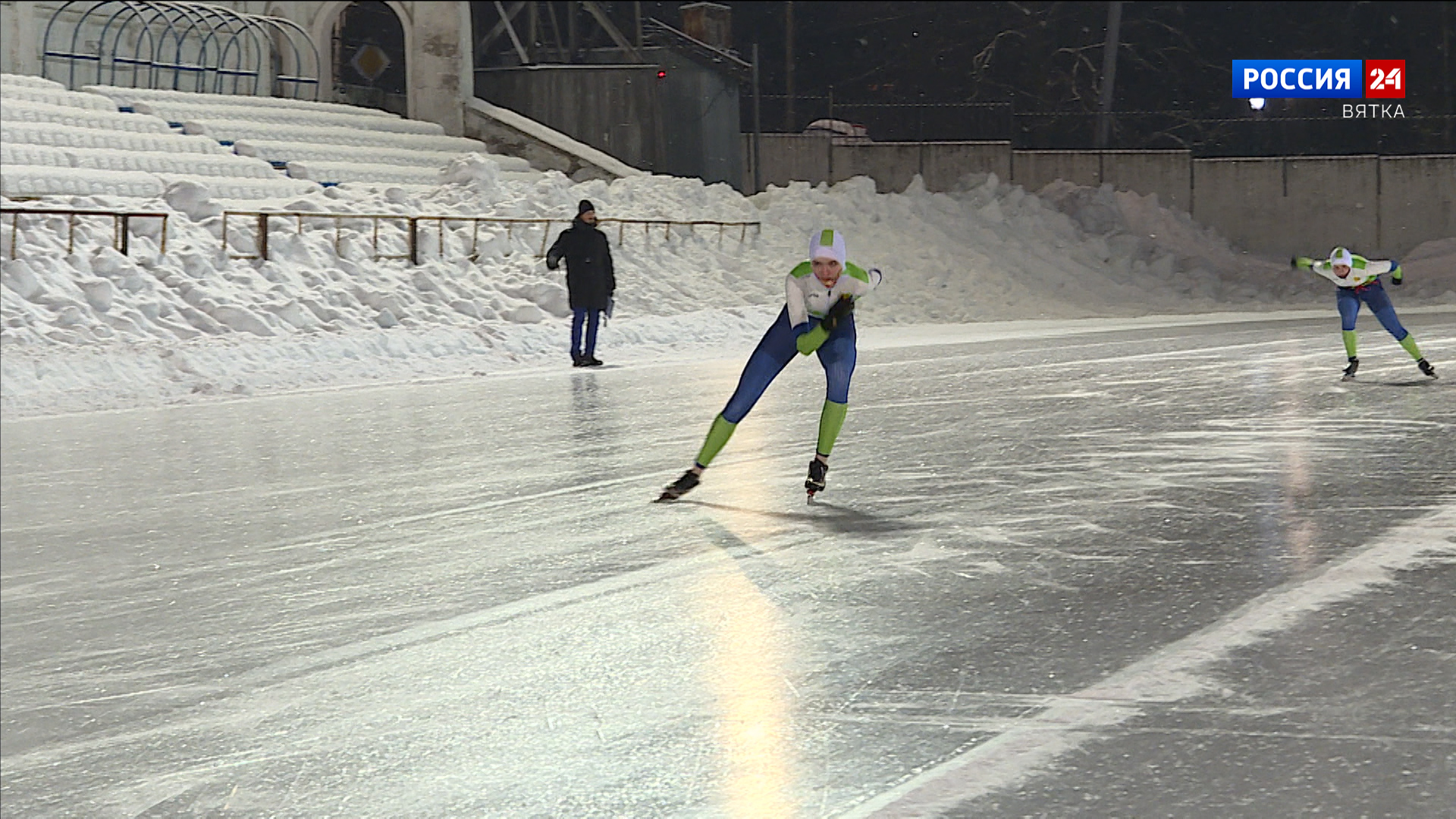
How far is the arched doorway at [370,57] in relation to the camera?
29.0 meters

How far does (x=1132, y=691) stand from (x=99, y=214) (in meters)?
13.1

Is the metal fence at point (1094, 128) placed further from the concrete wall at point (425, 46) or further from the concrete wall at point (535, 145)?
the concrete wall at point (425, 46)

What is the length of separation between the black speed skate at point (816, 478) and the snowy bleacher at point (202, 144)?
11.6 m

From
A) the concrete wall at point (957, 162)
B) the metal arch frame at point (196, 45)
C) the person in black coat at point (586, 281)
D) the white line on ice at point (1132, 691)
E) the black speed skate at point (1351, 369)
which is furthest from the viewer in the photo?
the concrete wall at point (957, 162)

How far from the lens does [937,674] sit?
479 centimetres

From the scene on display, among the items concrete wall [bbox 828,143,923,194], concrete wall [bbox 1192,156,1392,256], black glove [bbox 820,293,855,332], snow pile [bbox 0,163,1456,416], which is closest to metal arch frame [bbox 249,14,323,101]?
snow pile [bbox 0,163,1456,416]

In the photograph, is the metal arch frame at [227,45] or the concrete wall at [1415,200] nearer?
the metal arch frame at [227,45]

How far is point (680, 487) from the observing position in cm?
813

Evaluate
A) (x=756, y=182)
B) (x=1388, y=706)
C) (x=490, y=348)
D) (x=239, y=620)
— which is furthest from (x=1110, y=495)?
(x=756, y=182)

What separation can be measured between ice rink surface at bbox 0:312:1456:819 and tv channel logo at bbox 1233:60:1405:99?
26.4 meters

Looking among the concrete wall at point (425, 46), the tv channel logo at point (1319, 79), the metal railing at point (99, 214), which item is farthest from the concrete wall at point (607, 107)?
the tv channel logo at point (1319, 79)

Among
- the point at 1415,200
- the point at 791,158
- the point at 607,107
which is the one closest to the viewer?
the point at 607,107

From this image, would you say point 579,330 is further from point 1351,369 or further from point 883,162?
point 883,162

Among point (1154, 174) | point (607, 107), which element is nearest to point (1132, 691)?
point (607, 107)
